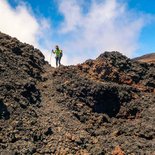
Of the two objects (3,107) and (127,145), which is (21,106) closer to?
(3,107)

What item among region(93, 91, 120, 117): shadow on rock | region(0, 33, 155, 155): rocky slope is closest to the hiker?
region(0, 33, 155, 155): rocky slope

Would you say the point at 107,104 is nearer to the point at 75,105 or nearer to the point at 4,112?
the point at 75,105

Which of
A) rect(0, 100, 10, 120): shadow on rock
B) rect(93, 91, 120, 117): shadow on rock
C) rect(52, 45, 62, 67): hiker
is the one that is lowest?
rect(0, 100, 10, 120): shadow on rock

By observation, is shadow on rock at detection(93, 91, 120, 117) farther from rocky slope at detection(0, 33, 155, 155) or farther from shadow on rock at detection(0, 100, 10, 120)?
shadow on rock at detection(0, 100, 10, 120)

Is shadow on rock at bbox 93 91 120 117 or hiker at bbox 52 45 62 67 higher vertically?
hiker at bbox 52 45 62 67

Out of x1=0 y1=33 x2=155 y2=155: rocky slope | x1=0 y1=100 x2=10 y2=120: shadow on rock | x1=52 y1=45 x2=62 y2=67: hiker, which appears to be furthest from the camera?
x1=52 y1=45 x2=62 y2=67: hiker

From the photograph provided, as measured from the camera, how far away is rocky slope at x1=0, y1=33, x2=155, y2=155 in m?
21.9

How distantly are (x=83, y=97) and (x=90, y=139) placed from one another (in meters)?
5.34

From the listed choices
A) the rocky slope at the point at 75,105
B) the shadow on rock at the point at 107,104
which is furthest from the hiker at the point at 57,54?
the shadow on rock at the point at 107,104

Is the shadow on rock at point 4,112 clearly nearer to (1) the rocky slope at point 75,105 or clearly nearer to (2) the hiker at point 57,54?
(1) the rocky slope at point 75,105

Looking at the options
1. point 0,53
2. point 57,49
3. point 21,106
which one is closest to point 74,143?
point 21,106

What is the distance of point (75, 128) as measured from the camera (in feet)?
77.6

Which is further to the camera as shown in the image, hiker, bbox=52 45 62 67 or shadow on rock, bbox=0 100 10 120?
hiker, bbox=52 45 62 67

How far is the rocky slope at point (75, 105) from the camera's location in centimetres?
2186
